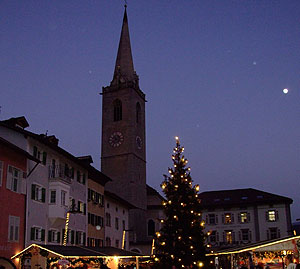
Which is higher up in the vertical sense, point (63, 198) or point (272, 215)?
point (272, 215)

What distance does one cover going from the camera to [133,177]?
71750mm

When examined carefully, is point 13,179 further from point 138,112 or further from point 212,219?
point 138,112

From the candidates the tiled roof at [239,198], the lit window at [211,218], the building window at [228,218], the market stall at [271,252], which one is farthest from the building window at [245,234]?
the market stall at [271,252]

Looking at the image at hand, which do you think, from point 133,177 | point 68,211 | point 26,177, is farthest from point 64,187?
point 133,177

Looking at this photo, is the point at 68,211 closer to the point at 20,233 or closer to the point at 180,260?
the point at 20,233

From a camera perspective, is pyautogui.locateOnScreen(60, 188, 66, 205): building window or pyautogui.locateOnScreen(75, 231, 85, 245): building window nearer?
pyautogui.locateOnScreen(60, 188, 66, 205): building window

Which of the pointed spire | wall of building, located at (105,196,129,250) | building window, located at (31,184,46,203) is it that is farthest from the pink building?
the pointed spire

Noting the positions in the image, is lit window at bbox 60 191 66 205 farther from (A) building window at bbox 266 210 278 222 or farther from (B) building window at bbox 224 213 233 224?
(A) building window at bbox 266 210 278 222

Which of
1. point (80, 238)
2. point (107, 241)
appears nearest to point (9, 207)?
point (80, 238)

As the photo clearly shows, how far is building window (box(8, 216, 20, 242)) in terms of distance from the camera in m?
25.8

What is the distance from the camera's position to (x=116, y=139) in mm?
75625

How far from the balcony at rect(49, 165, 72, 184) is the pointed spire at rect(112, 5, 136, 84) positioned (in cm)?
4600

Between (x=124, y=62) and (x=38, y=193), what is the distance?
5459 centimetres

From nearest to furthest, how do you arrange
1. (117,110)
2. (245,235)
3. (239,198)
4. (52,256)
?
(52,256)
(245,235)
(239,198)
(117,110)
